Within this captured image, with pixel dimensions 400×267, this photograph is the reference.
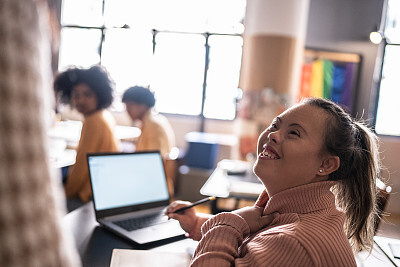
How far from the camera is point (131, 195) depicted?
1539mm

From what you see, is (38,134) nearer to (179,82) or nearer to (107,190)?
(107,190)

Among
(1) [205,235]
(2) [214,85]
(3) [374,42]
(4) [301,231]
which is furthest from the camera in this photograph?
(2) [214,85]

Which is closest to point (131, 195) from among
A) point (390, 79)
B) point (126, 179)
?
point (126, 179)

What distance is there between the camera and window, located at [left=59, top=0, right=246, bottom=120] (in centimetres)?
640

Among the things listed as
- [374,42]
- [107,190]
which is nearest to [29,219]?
[107,190]

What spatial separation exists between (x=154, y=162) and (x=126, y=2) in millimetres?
5749

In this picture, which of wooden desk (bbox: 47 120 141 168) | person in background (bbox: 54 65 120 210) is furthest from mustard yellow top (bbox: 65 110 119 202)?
wooden desk (bbox: 47 120 141 168)

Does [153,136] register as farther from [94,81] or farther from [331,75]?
[331,75]

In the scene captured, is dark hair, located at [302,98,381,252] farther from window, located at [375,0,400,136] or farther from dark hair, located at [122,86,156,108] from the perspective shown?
window, located at [375,0,400,136]

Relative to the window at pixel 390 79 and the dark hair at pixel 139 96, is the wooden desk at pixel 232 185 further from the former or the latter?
the window at pixel 390 79

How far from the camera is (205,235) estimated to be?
980mm

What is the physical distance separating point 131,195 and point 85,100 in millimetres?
1236

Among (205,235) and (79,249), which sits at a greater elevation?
(205,235)

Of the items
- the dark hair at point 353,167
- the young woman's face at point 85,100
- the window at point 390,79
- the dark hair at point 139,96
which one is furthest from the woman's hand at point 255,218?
the window at point 390,79
